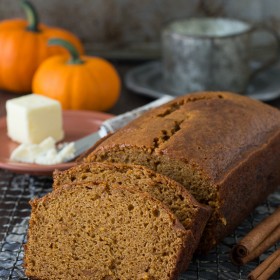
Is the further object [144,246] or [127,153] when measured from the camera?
[127,153]

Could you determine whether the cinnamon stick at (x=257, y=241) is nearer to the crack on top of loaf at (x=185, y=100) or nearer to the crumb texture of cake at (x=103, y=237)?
the crumb texture of cake at (x=103, y=237)

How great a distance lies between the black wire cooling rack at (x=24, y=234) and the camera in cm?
173

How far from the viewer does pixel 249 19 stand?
3.41 metres

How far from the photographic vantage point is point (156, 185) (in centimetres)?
164

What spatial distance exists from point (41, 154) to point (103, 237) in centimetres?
61

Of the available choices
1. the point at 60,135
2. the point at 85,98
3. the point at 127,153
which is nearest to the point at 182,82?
the point at 85,98

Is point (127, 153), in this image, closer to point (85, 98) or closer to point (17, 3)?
point (85, 98)

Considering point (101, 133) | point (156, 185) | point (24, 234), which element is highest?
point (156, 185)

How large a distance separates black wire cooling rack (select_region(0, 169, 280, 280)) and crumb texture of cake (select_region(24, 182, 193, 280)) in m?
0.08

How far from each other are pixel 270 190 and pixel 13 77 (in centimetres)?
134

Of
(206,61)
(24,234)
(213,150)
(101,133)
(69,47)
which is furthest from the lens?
(206,61)

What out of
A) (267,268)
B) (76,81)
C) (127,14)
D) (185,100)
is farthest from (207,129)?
(127,14)

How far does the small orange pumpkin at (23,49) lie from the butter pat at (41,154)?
820 millimetres

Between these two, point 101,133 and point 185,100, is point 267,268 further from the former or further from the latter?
point 101,133
